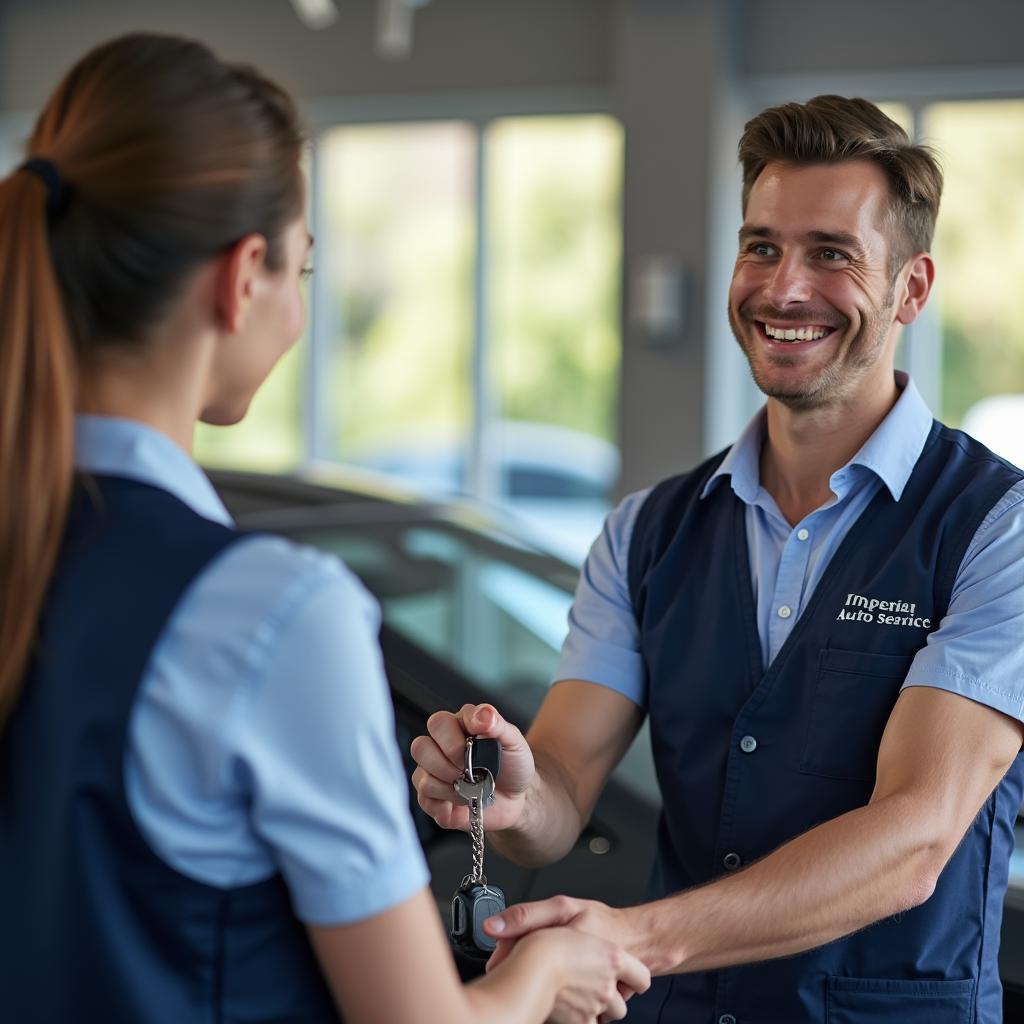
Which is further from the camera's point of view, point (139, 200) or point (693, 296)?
point (693, 296)

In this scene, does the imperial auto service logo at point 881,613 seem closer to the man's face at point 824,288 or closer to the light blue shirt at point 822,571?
the light blue shirt at point 822,571

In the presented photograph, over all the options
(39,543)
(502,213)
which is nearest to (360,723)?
(39,543)

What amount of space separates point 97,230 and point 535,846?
101 centimetres

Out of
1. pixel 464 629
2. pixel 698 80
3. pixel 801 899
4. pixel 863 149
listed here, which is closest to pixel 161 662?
pixel 801 899

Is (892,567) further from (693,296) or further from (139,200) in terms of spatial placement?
(693,296)

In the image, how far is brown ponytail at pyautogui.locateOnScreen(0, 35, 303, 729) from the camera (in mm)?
944

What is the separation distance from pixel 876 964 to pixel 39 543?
1054 mm

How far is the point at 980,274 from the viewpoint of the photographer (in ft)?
20.9

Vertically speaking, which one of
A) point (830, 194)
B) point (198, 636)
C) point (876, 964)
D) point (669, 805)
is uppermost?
point (830, 194)

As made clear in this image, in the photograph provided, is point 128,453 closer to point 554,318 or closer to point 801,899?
point 801,899

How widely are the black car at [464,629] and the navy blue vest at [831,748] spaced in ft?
0.99

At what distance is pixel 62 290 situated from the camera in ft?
3.18

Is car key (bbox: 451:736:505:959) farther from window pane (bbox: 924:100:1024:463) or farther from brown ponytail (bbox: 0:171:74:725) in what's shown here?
window pane (bbox: 924:100:1024:463)

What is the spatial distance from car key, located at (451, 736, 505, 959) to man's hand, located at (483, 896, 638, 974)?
0.08 ft
